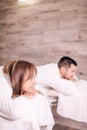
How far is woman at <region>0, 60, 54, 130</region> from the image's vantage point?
968mm

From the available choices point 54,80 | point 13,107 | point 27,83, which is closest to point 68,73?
point 54,80

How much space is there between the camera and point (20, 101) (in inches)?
38.7

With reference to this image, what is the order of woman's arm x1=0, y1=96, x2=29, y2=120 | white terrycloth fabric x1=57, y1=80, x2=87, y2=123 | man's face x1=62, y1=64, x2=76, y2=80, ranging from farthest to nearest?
man's face x1=62, y1=64, x2=76, y2=80 → white terrycloth fabric x1=57, y1=80, x2=87, y2=123 → woman's arm x1=0, y1=96, x2=29, y2=120

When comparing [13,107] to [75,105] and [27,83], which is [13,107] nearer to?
[27,83]

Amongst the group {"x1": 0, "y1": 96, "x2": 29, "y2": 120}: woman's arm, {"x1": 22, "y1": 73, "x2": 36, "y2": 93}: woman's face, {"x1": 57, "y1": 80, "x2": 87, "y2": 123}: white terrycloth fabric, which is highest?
{"x1": 22, "y1": 73, "x2": 36, "y2": 93}: woman's face

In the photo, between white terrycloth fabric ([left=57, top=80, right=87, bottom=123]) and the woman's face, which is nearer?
the woman's face

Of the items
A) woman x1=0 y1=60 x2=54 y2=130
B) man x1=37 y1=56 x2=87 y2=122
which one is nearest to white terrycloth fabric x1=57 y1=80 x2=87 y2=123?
man x1=37 y1=56 x2=87 y2=122

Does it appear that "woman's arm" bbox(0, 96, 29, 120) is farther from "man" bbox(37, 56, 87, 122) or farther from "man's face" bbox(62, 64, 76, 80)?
"man's face" bbox(62, 64, 76, 80)

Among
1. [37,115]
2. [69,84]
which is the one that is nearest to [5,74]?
[37,115]

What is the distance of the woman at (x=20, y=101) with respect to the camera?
0.97m

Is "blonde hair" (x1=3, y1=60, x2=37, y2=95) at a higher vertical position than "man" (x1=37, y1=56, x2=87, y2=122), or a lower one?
higher

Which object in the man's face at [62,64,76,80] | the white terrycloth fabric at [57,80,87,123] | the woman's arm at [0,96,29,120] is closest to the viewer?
the woman's arm at [0,96,29,120]

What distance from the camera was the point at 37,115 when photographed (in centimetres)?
107

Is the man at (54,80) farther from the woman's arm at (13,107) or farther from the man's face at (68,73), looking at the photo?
the woman's arm at (13,107)
